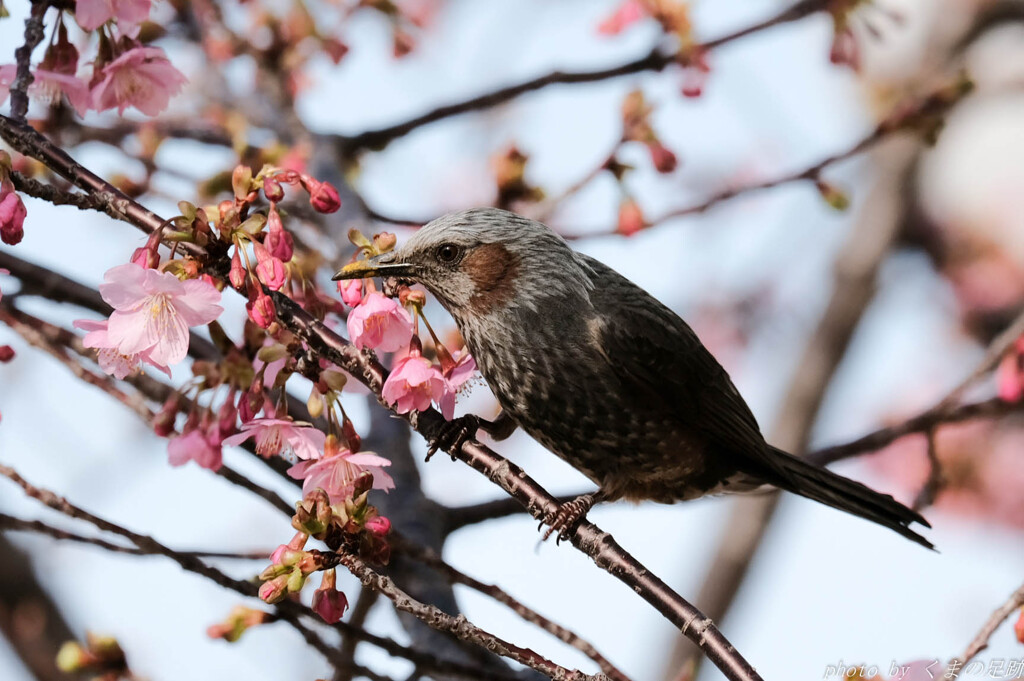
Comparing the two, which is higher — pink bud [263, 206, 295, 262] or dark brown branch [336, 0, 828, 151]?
dark brown branch [336, 0, 828, 151]

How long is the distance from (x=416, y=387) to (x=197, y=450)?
53cm

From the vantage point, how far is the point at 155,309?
1875 mm

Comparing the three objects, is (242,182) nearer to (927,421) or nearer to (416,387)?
(416,387)

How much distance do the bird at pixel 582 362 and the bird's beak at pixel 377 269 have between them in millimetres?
10

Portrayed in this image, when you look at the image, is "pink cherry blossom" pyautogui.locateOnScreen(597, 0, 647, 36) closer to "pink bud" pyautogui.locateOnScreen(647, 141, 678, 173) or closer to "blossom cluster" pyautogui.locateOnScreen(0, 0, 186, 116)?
"pink bud" pyautogui.locateOnScreen(647, 141, 678, 173)

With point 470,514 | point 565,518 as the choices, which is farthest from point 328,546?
point 470,514

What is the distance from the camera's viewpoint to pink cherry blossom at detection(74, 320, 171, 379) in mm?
1984

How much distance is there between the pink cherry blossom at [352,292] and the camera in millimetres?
2117

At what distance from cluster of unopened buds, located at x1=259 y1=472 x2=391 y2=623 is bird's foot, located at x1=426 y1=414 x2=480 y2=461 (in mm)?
570

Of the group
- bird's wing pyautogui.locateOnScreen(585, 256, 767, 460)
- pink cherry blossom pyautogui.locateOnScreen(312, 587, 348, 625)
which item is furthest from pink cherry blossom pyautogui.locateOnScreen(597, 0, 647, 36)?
pink cherry blossom pyautogui.locateOnScreen(312, 587, 348, 625)

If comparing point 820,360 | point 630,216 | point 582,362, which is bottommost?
point 582,362

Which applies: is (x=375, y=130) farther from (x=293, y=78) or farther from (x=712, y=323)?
(x=712, y=323)

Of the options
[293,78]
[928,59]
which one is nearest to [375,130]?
[293,78]

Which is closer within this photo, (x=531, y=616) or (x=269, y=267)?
(x=269, y=267)
